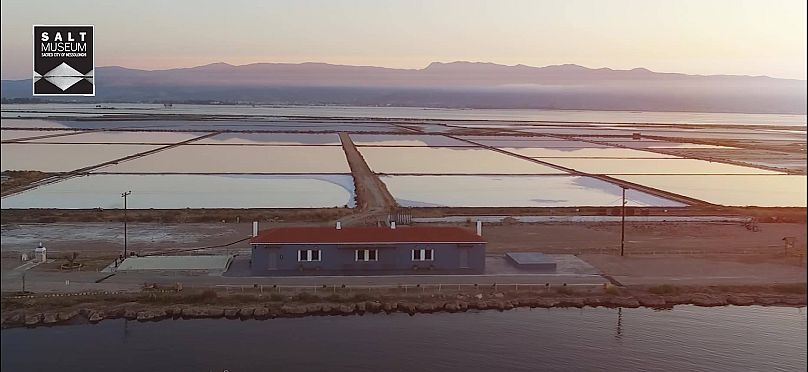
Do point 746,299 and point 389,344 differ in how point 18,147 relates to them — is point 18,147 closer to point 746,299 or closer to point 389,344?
point 389,344

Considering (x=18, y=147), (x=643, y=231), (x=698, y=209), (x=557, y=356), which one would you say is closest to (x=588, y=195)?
(x=698, y=209)

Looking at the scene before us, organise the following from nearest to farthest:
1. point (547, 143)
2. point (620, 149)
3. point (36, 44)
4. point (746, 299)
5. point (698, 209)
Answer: point (36, 44)
point (746, 299)
point (698, 209)
point (620, 149)
point (547, 143)

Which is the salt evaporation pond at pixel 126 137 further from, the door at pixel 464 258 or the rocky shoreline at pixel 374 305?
the rocky shoreline at pixel 374 305

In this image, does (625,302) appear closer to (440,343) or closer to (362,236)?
(440,343)


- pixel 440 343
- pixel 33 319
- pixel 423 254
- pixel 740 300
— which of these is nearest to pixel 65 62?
pixel 440 343

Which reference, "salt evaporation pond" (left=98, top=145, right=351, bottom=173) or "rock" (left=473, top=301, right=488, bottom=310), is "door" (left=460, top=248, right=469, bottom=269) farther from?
"salt evaporation pond" (left=98, top=145, right=351, bottom=173)

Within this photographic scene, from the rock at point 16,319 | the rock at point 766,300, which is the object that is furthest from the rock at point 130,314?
the rock at point 766,300

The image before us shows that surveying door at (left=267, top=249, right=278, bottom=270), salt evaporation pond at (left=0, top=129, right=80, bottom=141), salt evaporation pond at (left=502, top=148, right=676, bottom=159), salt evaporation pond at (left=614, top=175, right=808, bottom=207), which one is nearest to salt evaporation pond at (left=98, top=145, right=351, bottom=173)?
salt evaporation pond at (left=502, top=148, right=676, bottom=159)
